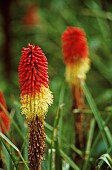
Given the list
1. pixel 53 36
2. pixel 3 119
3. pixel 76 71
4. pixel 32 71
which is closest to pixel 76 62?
pixel 76 71

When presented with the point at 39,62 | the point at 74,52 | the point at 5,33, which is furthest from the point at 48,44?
the point at 39,62

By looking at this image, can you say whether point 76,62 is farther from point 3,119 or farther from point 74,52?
point 3,119

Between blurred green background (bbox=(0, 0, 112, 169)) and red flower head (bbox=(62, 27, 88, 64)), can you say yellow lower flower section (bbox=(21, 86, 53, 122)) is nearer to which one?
red flower head (bbox=(62, 27, 88, 64))

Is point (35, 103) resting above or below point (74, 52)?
below

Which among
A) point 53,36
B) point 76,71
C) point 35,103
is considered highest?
point 53,36

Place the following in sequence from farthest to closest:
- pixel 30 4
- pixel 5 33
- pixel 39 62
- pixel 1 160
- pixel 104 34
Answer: pixel 30 4 < pixel 5 33 < pixel 104 34 < pixel 1 160 < pixel 39 62

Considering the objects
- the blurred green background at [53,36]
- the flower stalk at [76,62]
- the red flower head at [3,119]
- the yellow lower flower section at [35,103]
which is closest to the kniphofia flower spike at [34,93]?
the yellow lower flower section at [35,103]

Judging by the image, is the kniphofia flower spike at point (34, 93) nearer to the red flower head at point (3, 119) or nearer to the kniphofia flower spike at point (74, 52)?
the red flower head at point (3, 119)

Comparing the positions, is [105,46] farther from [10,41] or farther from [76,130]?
[76,130]
